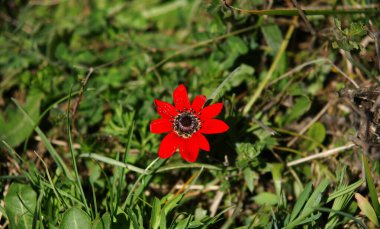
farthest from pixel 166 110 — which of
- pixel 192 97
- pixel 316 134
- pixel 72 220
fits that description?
pixel 316 134

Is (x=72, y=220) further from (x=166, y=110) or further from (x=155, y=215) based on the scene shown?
(x=166, y=110)

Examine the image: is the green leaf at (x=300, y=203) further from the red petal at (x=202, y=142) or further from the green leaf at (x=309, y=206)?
the red petal at (x=202, y=142)

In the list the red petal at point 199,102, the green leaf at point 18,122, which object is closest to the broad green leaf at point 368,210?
the red petal at point 199,102

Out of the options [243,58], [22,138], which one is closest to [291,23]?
[243,58]

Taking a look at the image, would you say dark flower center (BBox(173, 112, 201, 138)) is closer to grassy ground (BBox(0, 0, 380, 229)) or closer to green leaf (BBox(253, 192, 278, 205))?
grassy ground (BBox(0, 0, 380, 229))

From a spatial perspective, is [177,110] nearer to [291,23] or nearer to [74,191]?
[74,191]

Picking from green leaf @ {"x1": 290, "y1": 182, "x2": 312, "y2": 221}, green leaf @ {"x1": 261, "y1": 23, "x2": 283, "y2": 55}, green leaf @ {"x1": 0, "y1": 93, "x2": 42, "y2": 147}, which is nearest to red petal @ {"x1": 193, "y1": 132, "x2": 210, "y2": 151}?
green leaf @ {"x1": 290, "y1": 182, "x2": 312, "y2": 221}
